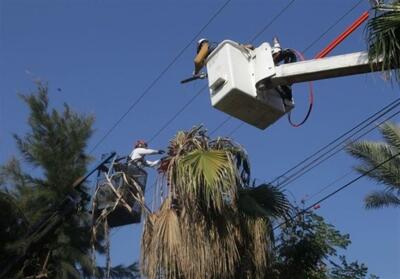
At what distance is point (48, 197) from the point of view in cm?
1642

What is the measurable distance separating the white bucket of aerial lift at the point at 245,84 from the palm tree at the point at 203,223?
10.5 feet

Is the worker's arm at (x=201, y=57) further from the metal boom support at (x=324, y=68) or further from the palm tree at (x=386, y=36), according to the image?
the palm tree at (x=386, y=36)

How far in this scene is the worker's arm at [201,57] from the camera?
22.6 ft

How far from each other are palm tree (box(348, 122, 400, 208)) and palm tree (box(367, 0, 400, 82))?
887 cm

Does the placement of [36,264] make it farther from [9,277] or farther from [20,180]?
[20,180]

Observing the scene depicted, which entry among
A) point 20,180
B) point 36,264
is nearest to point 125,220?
point 36,264

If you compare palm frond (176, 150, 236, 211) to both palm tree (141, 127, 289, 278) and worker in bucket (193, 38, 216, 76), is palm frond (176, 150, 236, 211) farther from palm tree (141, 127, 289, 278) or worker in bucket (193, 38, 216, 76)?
worker in bucket (193, 38, 216, 76)

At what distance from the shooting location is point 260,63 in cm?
617

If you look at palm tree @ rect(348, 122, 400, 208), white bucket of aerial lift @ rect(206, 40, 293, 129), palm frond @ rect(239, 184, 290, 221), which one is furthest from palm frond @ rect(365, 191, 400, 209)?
white bucket of aerial lift @ rect(206, 40, 293, 129)

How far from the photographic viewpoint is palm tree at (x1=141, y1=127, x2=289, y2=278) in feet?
30.1

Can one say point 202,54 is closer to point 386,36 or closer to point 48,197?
point 386,36

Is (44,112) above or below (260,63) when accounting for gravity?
above

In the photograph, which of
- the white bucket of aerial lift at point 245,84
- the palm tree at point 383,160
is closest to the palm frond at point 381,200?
the palm tree at point 383,160

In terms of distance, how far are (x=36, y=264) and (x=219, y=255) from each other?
7.25 metres
